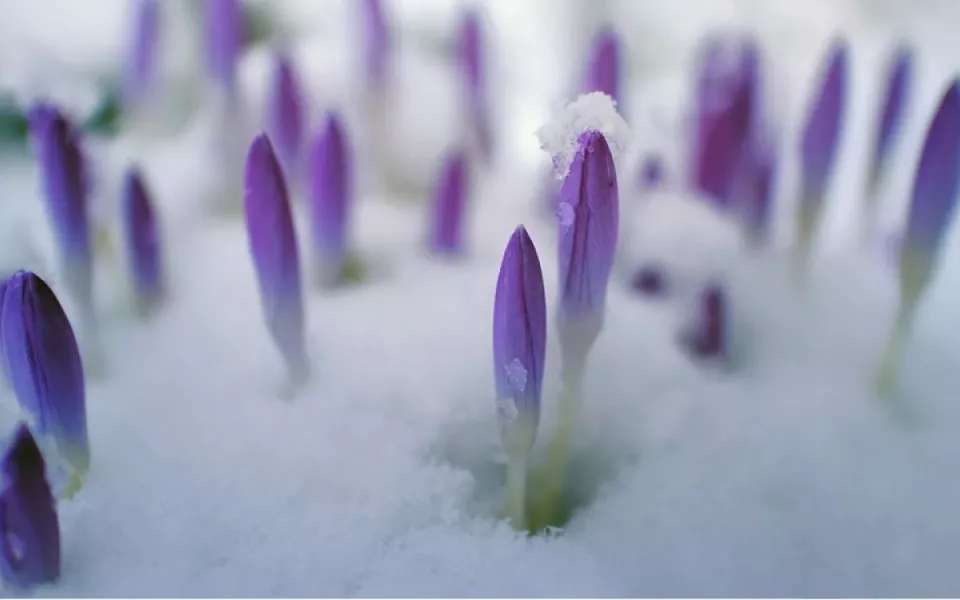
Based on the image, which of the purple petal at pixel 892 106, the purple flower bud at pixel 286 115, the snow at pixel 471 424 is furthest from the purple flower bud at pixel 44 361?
the purple petal at pixel 892 106

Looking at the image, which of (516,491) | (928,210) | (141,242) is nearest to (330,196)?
(141,242)

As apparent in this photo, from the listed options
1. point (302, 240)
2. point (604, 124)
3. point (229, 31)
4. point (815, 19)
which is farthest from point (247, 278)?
point (815, 19)

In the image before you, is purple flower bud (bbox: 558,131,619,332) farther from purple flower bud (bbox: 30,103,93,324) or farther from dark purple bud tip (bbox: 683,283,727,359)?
purple flower bud (bbox: 30,103,93,324)

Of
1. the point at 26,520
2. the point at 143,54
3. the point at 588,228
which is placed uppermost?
the point at 143,54

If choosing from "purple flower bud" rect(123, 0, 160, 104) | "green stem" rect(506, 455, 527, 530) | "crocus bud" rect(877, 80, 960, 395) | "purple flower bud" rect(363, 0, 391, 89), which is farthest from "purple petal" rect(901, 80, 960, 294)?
"purple flower bud" rect(123, 0, 160, 104)

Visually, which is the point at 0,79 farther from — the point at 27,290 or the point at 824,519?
the point at 824,519

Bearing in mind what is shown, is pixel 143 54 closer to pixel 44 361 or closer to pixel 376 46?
pixel 376 46

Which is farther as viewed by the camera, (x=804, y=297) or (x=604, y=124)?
(x=804, y=297)
